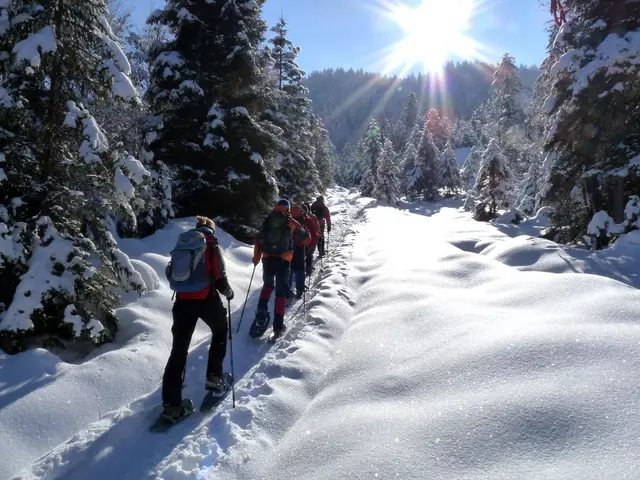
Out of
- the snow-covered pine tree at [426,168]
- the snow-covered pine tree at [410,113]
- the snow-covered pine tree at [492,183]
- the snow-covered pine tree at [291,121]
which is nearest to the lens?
the snow-covered pine tree at [291,121]

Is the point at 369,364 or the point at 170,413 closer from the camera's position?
the point at 170,413

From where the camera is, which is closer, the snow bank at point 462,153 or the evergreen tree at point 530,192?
the evergreen tree at point 530,192

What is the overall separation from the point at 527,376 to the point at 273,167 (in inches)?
492

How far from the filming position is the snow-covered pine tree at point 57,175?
5340 millimetres

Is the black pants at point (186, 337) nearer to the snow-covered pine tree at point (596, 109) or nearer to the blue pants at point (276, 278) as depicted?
the blue pants at point (276, 278)

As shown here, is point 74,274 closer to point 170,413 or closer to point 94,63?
point 170,413

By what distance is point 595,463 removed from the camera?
103 inches

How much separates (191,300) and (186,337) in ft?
1.37

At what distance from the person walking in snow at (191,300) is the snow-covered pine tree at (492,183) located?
110ft

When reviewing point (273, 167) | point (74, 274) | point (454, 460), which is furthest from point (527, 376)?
point (273, 167)

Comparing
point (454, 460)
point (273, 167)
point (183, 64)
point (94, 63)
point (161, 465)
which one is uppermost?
point (183, 64)

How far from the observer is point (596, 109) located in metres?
10.9

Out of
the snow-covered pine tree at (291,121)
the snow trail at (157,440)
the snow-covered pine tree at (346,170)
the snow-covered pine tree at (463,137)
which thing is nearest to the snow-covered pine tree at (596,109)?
the snow trail at (157,440)

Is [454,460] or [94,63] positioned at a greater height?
[94,63]
